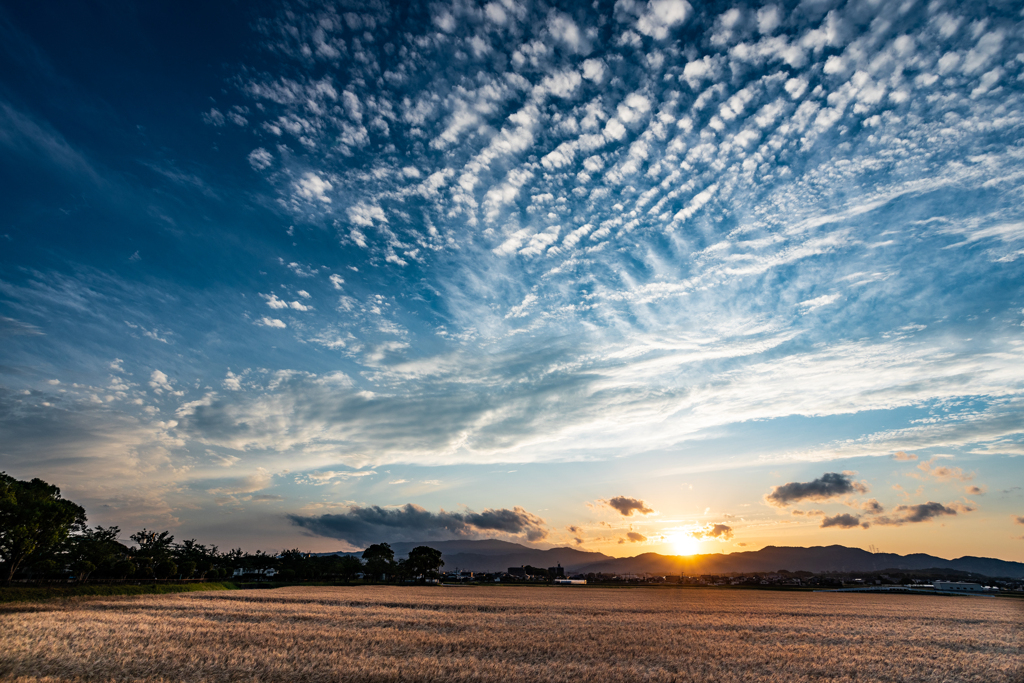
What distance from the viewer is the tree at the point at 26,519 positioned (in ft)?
185

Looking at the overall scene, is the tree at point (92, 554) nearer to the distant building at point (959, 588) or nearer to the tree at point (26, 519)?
the tree at point (26, 519)

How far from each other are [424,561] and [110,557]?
357 feet

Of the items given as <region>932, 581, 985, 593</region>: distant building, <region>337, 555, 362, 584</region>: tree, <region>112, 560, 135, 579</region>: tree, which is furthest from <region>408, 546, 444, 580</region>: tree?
<region>932, 581, 985, 593</region>: distant building

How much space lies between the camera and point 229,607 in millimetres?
50188

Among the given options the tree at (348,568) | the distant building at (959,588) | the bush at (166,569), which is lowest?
the distant building at (959,588)

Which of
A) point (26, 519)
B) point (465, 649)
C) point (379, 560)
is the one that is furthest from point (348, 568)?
point (465, 649)

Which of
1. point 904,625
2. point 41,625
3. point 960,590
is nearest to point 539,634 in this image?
point 41,625

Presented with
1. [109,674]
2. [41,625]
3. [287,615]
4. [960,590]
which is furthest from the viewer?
[960,590]

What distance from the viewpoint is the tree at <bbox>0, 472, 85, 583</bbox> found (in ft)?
185

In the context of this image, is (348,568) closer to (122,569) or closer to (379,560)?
(379,560)

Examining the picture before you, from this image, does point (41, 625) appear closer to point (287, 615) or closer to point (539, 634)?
point (287, 615)

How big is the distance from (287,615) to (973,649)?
175ft

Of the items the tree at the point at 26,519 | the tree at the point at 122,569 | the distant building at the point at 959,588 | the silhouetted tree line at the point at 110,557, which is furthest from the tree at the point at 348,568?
the distant building at the point at 959,588

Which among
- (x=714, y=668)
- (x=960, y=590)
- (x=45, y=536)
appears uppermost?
(x=45, y=536)
